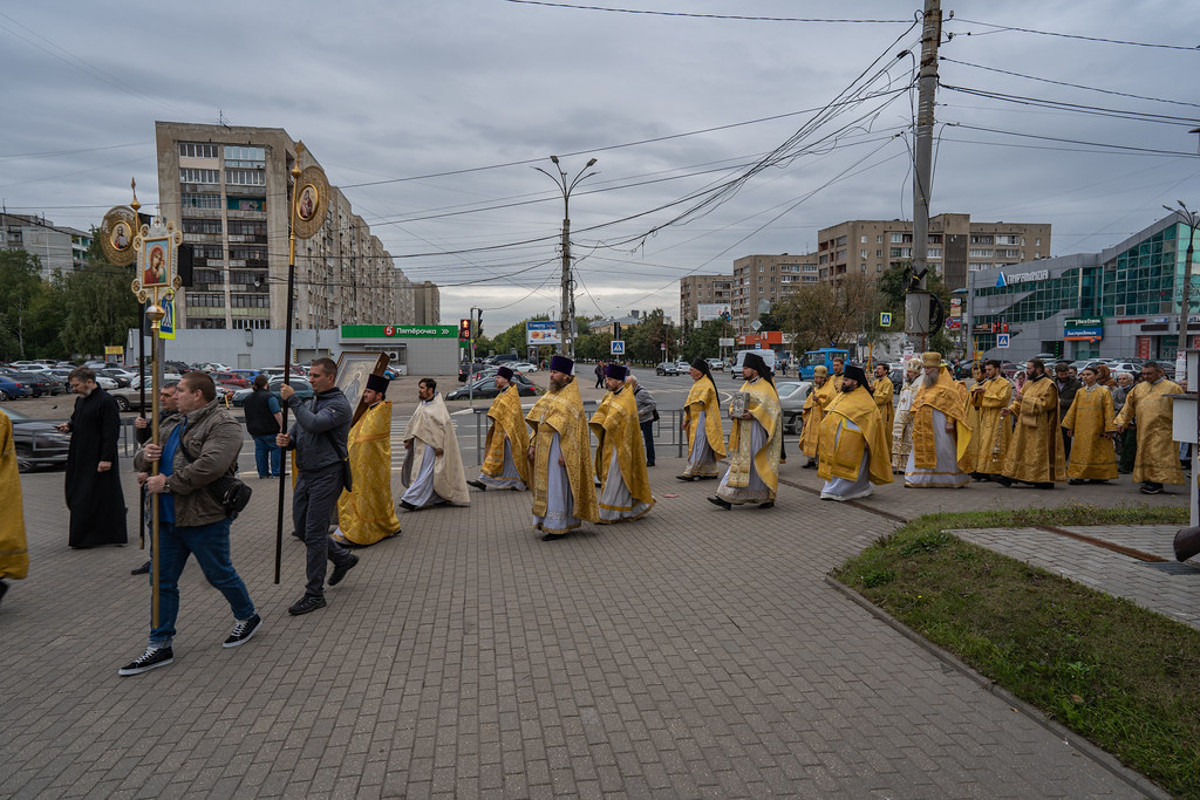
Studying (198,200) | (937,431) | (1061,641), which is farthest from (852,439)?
(198,200)

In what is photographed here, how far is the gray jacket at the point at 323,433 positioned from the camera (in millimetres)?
5539

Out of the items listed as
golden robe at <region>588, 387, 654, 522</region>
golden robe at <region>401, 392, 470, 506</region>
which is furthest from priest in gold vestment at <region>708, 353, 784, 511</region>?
golden robe at <region>401, 392, 470, 506</region>

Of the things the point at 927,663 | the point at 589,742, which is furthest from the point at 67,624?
the point at 927,663

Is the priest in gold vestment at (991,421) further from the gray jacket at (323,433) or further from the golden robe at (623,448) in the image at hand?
the gray jacket at (323,433)

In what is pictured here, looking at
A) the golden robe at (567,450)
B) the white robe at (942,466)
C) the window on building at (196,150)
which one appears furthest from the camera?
the window on building at (196,150)

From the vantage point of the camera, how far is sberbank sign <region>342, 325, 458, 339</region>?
6425 cm

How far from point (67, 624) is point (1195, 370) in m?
8.59

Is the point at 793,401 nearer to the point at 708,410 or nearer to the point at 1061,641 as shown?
the point at 708,410

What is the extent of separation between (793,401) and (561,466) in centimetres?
1196

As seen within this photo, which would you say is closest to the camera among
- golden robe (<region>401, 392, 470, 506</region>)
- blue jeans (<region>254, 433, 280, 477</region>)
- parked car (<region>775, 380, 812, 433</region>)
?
golden robe (<region>401, 392, 470, 506</region>)

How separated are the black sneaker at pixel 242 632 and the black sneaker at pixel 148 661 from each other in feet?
1.13

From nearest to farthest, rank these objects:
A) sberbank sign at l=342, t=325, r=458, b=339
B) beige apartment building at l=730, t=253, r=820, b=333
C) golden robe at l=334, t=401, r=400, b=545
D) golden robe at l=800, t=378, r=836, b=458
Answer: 1. golden robe at l=334, t=401, r=400, b=545
2. golden robe at l=800, t=378, r=836, b=458
3. sberbank sign at l=342, t=325, r=458, b=339
4. beige apartment building at l=730, t=253, r=820, b=333

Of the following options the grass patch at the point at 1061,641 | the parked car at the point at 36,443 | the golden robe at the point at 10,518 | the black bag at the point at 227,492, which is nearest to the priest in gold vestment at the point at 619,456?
the grass patch at the point at 1061,641

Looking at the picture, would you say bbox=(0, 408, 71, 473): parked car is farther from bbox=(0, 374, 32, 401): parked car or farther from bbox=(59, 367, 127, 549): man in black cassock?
bbox=(0, 374, 32, 401): parked car
